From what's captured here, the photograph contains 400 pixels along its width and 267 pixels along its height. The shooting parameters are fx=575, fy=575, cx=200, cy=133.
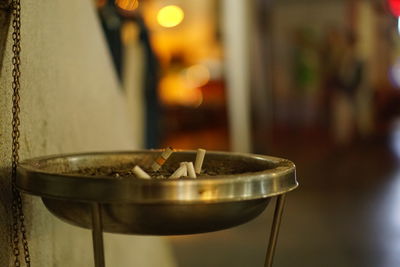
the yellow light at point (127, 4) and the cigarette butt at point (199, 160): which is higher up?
the yellow light at point (127, 4)

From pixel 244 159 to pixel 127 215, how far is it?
47cm

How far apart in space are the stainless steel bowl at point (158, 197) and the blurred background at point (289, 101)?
7.39 ft

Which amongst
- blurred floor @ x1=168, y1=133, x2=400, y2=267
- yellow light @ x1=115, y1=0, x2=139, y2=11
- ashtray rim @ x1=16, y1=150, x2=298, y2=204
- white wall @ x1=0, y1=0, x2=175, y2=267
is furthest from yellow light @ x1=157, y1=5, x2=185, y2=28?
ashtray rim @ x1=16, y1=150, x2=298, y2=204

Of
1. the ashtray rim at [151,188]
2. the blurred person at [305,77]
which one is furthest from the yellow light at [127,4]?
the blurred person at [305,77]

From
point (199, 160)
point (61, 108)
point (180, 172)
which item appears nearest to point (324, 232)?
point (61, 108)

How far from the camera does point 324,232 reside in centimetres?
427

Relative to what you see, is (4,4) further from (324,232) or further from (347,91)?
(347,91)

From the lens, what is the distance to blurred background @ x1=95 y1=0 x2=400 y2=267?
4.09 metres

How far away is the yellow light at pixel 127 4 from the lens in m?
4.30

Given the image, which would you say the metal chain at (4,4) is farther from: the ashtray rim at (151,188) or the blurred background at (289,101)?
the blurred background at (289,101)

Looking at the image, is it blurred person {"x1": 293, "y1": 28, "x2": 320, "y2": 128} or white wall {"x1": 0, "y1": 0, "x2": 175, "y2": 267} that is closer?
white wall {"x1": 0, "y1": 0, "x2": 175, "y2": 267}

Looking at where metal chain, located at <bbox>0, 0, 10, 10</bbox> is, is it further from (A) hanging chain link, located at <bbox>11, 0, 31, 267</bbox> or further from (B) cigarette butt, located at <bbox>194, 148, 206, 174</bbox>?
(B) cigarette butt, located at <bbox>194, 148, 206, 174</bbox>

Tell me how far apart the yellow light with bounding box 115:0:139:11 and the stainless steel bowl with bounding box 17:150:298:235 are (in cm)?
316

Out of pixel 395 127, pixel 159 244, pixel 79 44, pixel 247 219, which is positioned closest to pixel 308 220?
pixel 159 244
